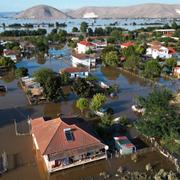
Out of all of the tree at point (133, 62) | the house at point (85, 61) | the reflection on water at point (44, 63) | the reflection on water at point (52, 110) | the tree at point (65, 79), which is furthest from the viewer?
the house at point (85, 61)

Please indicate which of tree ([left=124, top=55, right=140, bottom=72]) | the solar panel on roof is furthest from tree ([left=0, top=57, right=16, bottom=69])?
the solar panel on roof

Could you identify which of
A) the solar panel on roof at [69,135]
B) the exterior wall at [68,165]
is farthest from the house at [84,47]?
the exterior wall at [68,165]

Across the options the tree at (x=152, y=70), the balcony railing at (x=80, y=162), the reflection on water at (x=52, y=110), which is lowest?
the balcony railing at (x=80, y=162)

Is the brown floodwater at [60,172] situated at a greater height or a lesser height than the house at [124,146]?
lesser

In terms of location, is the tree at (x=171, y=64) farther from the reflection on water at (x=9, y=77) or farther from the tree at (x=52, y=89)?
the reflection on water at (x=9, y=77)

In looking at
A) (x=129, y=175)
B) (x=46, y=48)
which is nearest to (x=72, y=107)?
(x=129, y=175)

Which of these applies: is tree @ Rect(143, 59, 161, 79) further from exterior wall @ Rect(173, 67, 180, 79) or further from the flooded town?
exterior wall @ Rect(173, 67, 180, 79)

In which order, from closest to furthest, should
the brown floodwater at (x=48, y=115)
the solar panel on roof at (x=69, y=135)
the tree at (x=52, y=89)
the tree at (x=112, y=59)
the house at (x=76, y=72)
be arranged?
1. the brown floodwater at (x=48, y=115)
2. the solar panel on roof at (x=69, y=135)
3. the tree at (x=52, y=89)
4. the house at (x=76, y=72)
5. the tree at (x=112, y=59)

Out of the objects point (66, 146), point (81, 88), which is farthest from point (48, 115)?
point (66, 146)
